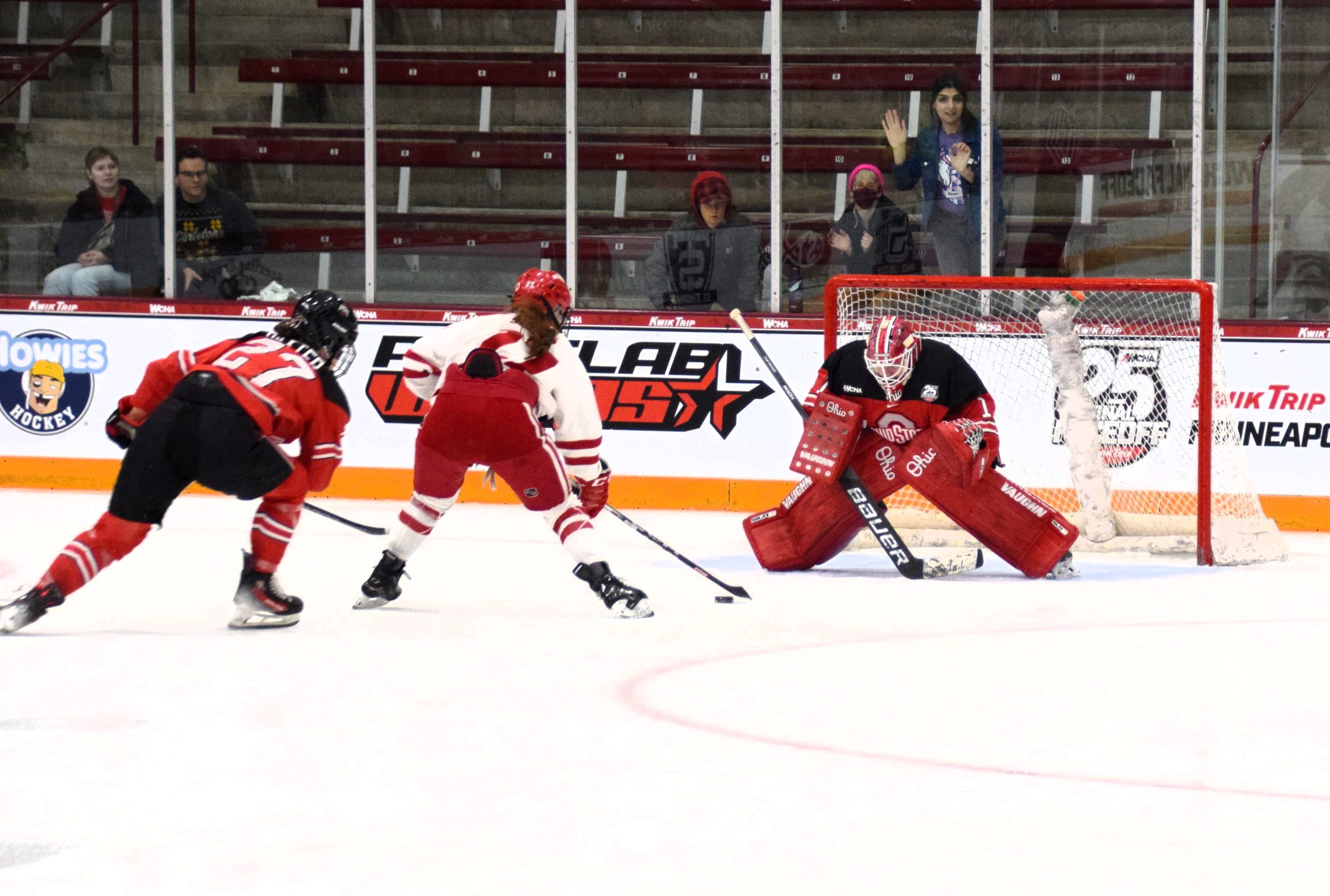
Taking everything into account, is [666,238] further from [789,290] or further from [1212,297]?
[1212,297]

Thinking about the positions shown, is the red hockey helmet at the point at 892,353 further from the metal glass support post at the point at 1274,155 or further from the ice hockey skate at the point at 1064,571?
the metal glass support post at the point at 1274,155

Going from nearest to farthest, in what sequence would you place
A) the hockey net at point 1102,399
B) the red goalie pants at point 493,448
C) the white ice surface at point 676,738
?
1. the white ice surface at point 676,738
2. the red goalie pants at point 493,448
3. the hockey net at point 1102,399

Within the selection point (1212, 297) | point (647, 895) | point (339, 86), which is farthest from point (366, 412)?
point (647, 895)

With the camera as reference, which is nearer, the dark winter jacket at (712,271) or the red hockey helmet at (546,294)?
the red hockey helmet at (546,294)

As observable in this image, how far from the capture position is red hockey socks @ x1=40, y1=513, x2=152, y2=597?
14.9ft

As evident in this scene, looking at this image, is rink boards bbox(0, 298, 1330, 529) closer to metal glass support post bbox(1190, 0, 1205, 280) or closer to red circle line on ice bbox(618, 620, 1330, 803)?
metal glass support post bbox(1190, 0, 1205, 280)

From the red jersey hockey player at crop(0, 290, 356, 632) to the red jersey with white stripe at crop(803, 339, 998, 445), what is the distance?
1.78m

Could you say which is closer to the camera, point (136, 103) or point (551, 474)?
point (551, 474)

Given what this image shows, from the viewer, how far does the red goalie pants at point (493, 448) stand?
195 inches

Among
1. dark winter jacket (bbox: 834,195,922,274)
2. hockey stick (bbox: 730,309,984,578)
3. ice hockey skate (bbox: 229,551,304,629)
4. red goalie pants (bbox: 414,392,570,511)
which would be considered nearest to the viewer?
ice hockey skate (bbox: 229,551,304,629)

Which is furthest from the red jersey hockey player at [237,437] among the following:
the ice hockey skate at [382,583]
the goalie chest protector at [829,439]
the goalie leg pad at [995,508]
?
the goalie leg pad at [995,508]

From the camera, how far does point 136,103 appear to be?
811cm

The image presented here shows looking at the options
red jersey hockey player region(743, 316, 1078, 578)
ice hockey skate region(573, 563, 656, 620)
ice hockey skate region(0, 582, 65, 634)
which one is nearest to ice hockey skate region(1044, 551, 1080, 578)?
red jersey hockey player region(743, 316, 1078, 578)

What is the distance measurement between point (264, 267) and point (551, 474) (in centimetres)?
360
